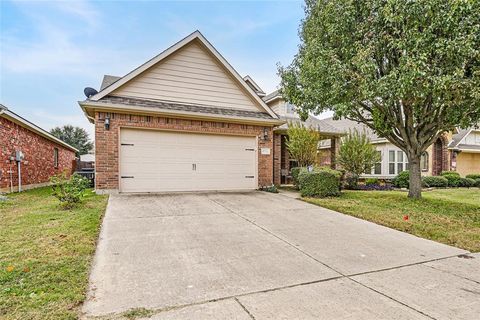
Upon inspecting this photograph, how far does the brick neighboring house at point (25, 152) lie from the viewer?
421 inches

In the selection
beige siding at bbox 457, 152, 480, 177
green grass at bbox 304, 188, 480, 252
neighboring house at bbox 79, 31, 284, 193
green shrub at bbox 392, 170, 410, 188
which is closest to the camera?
green grass at bbox 304, 188, 480, 252

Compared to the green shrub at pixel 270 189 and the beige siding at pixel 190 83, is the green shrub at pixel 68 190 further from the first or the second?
the green shrub at pixel 270 189

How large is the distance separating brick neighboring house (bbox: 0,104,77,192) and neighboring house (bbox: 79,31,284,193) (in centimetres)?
359

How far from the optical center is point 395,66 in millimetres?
8438

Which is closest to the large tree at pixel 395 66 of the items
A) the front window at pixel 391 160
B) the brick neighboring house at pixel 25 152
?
the front window at pixel 391 160

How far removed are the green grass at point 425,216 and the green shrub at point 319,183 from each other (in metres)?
0.84

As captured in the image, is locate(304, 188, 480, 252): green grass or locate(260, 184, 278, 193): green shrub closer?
locate(304, 188, 480, 252): green grass

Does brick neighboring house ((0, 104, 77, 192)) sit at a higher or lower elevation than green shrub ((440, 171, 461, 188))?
higher

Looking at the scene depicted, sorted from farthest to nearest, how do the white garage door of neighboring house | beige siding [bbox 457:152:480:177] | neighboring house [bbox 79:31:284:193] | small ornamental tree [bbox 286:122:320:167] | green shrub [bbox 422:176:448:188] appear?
beige siding [bbox 457:152:480:177]
green shrub [bbox 422:176:448:188]
small ornamental tree [bbox 286:122:320:167]
the white garage door of neighboring house
neighboring house [bbox 79:31:284:193]

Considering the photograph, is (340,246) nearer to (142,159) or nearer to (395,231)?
(395,231)

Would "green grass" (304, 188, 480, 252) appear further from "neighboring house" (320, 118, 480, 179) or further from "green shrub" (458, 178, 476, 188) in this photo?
"green shrub" (458, 178, 476, 188)

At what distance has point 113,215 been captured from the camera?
Result: 6.31m

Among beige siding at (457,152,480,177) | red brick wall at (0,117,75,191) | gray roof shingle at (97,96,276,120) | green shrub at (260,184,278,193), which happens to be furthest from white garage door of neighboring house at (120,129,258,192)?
beige siding at (457,152,480,177)

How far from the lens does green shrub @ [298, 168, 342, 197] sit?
9.70 metres
